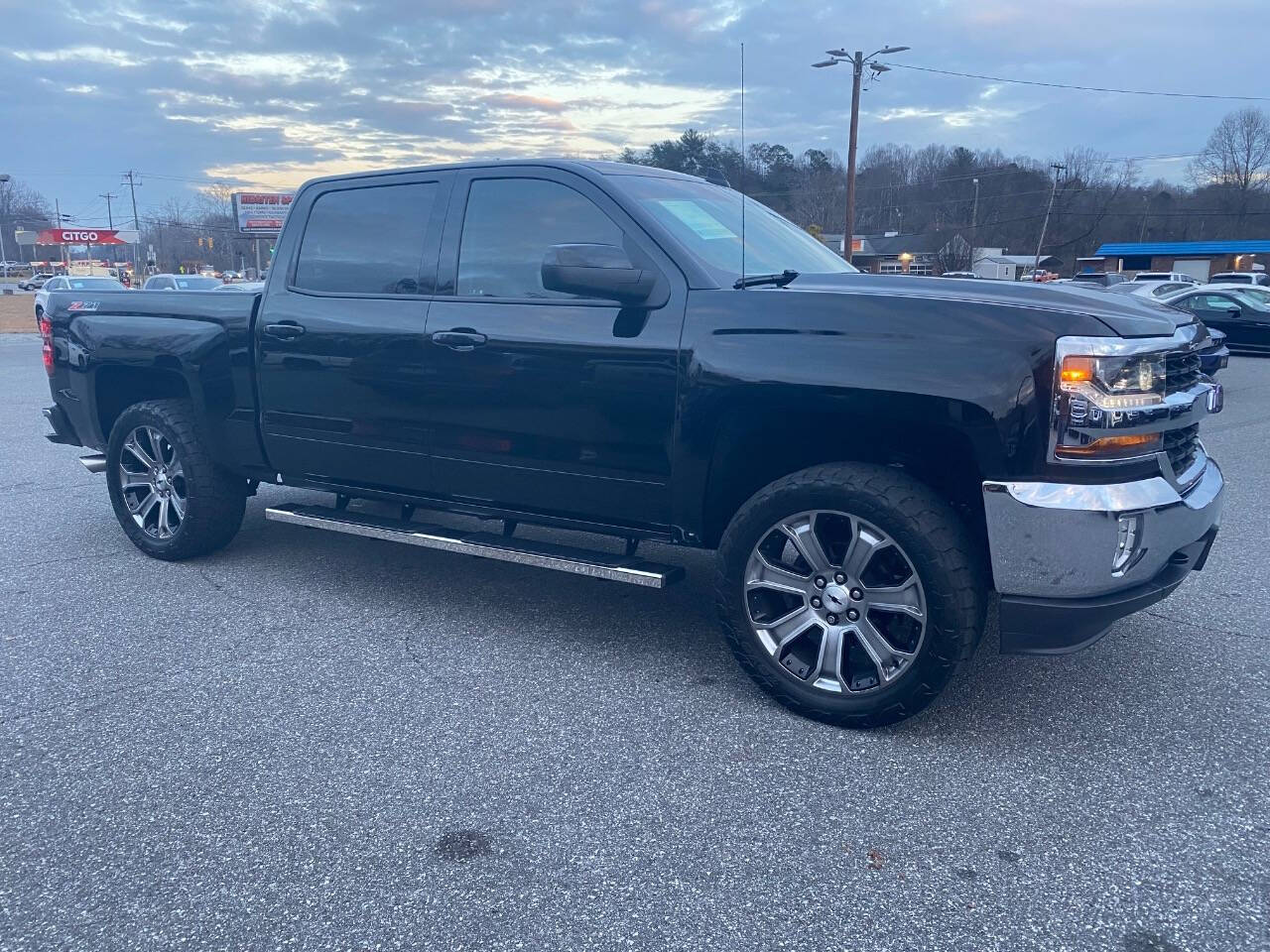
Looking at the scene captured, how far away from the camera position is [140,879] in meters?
2.62

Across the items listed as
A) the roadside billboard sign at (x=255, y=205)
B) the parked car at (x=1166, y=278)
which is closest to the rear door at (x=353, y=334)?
the parked car at (x=1166, y=278)

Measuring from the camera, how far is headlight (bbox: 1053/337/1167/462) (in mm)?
3002

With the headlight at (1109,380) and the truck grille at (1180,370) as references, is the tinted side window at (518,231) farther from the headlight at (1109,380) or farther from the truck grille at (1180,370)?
the truck grille at (1180,370)

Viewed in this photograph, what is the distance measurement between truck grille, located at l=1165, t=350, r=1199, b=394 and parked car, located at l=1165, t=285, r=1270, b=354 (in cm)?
1854

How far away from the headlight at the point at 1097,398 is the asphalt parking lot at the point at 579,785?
1.05 m

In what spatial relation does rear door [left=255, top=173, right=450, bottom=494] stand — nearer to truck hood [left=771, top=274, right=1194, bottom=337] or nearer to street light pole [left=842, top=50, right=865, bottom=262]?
truck hood [left=771, top=274, right=1194, bottom=337]

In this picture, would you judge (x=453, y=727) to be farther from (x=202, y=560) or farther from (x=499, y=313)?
(x=202, y=560)

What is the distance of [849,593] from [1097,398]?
1003 mm

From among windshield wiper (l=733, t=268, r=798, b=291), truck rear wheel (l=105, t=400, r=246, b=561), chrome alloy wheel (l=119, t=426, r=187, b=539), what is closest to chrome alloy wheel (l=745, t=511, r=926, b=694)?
windshield wiper (l=733, t=268, r=798, b=291)

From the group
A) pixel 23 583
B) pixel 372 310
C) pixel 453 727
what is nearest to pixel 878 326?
pixel 453 727

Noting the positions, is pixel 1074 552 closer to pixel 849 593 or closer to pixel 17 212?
pixel 849 593

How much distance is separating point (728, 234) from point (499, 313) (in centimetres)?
103

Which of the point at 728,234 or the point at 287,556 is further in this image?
the point at 287,556

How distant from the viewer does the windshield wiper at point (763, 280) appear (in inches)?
148
